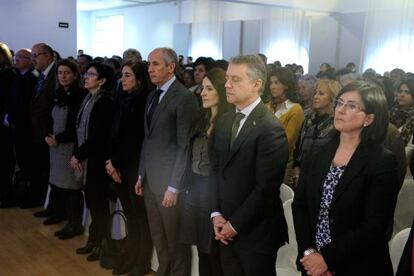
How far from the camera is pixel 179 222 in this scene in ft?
8.96

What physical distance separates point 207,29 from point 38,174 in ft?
36.6

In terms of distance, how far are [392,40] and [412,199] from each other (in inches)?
338

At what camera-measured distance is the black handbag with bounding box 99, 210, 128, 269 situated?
323cm

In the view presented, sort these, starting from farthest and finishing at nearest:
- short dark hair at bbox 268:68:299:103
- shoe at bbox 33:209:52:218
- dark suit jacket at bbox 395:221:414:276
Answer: shoe at bbox 33:209:52:218 < short dark hair at bbox 268:68:299:103 < dark suit jacket at bbox 395:221:414:276

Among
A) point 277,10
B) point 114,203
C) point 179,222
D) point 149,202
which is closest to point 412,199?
point 179,222

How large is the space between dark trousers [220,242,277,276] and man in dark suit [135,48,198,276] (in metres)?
0.63

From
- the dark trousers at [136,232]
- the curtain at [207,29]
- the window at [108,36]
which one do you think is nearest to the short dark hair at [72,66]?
the dark trousers at [136,232]

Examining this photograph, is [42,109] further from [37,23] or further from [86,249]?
[37,23]

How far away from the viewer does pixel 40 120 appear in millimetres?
4023

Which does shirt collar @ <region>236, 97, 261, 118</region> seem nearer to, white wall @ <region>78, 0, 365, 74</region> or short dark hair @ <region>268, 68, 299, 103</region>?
short dark hair @ <region>268, 68, 299, 103</region>

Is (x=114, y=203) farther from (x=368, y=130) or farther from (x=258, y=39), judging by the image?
(x=258, y=39)

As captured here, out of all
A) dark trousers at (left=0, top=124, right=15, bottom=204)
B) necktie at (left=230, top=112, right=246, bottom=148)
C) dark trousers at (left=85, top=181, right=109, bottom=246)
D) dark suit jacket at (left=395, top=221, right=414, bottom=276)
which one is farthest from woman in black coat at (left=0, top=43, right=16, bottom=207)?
dark suit jacket at (left=395, top=221, right=414, bottom=276)

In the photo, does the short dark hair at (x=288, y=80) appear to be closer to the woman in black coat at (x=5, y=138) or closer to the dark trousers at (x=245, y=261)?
the dark trousers at (x=245, y=261)

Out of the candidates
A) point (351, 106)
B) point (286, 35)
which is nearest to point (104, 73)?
point (351, 106)
